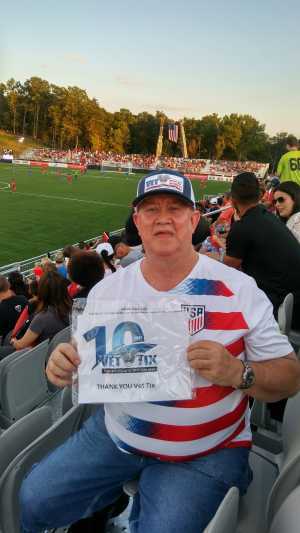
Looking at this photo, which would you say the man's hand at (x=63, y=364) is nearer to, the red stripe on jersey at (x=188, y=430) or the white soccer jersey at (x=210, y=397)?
the white soccer jersey at (x=210, y=397)

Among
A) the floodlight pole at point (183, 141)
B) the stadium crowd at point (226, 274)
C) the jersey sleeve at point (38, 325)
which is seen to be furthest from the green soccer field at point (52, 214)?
the floodlight pole at point (183, 141)

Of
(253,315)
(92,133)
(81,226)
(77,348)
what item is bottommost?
(81,226)

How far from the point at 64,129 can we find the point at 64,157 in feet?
61.5

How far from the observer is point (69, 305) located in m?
4.15

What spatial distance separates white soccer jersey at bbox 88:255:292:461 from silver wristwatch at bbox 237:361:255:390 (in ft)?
0.30

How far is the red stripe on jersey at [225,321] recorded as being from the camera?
1.68 m

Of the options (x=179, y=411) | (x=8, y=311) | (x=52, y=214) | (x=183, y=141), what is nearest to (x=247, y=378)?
(x=179, y=411)

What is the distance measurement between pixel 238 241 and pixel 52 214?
2126cm

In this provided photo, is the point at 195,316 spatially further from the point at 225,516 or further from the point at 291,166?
the point at 291,166

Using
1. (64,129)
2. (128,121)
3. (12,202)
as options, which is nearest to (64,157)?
(64,129)

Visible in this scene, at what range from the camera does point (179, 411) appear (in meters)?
1.63

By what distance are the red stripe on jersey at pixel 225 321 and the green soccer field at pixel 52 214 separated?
13479mm

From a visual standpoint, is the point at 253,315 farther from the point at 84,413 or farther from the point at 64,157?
the point at 64,157

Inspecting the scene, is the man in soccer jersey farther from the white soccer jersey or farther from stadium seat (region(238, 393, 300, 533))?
stadium seat (region(238, 393, 300, 533))
